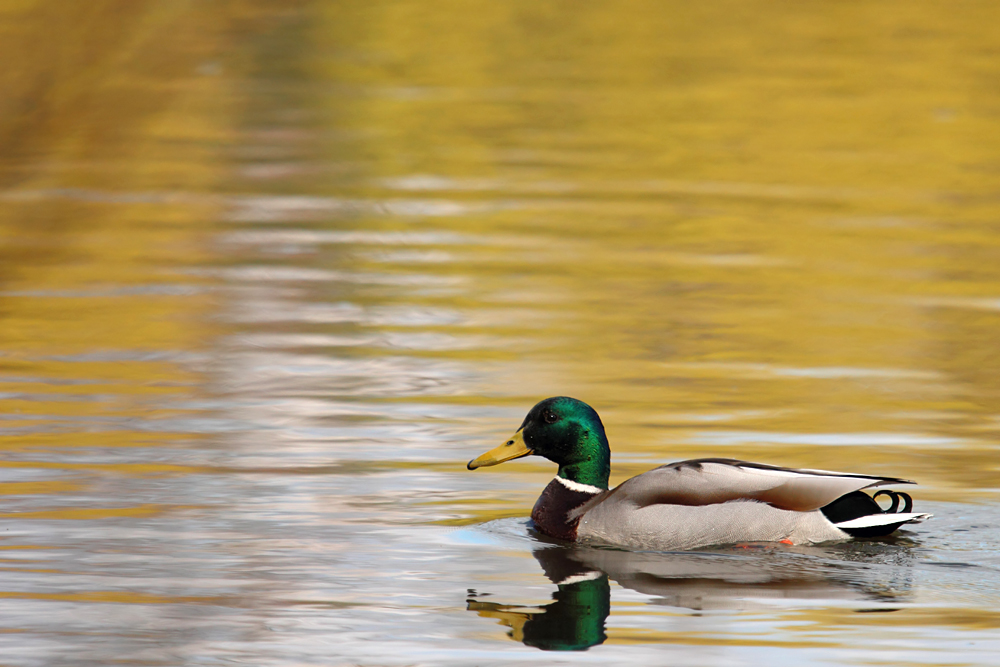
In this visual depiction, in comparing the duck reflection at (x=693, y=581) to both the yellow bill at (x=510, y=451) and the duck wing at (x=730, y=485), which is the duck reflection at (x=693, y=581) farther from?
the yellow bill at (x=510, y=451)

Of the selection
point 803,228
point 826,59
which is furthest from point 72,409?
point 826,59

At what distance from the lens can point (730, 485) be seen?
23.2 feet

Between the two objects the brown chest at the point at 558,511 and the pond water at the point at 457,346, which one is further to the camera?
the brown chest at the point at 558,511

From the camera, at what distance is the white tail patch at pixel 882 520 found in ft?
22.0

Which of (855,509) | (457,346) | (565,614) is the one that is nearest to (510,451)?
(855,509)

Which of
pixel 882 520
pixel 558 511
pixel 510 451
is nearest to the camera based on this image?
pixel 882 520

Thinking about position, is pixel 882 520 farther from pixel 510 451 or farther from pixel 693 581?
pixel 510 451

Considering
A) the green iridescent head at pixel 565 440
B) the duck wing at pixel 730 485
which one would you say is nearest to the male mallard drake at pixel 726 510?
the duck wing at pixel 730 485

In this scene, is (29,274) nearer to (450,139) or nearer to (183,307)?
(183,307)

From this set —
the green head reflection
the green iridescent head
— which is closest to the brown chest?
the green iridescent head

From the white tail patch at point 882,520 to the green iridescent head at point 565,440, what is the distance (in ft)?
3.82

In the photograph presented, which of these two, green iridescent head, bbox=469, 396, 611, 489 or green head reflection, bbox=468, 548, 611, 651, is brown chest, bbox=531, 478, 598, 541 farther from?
green head reflection, bbox=468, 548, 611, 651

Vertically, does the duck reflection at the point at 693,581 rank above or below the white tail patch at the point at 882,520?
below

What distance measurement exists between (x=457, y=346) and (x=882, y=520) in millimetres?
4071
